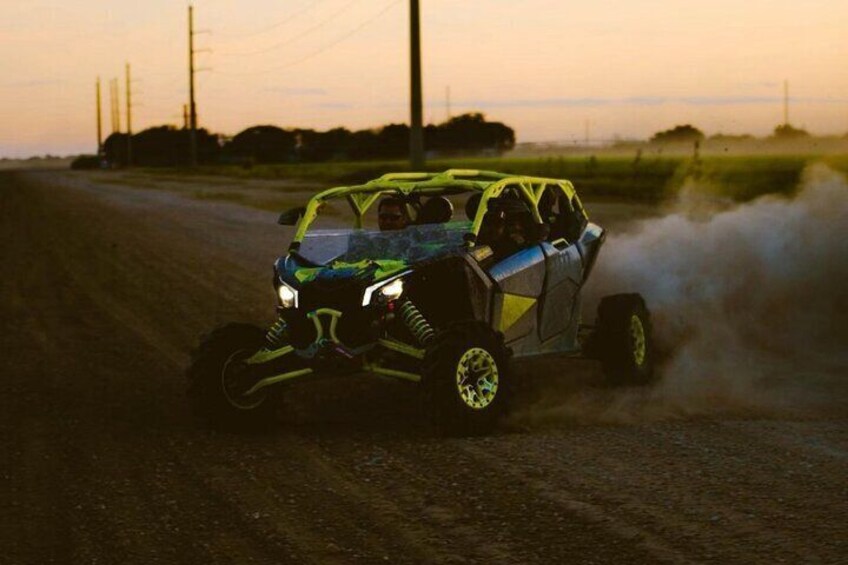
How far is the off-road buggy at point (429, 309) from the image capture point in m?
8.66

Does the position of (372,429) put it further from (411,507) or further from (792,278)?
(792,278)

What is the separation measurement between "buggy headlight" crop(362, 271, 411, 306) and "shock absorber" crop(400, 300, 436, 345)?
104 millimetres

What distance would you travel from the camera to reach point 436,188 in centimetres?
1005

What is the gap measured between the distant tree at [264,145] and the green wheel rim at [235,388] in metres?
117

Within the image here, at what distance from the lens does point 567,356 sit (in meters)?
10.5

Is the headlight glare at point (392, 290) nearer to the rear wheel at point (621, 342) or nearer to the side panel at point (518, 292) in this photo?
the side panel at point (518, 292)

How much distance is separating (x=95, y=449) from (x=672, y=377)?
492 cm

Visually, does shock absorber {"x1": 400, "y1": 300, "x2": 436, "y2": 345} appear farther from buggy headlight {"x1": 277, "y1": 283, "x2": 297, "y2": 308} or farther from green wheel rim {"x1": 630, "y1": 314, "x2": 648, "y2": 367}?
green wheel rim {"x1": 630, "y1": 314, "x2": 648, "y2": 367}

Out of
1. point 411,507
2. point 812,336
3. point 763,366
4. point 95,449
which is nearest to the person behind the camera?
point 411,507

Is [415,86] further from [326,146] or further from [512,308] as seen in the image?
[326,146]

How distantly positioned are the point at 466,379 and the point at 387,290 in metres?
0.78

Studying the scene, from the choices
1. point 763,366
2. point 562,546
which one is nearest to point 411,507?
point 562,546

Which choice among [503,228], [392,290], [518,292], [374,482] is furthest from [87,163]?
[374,482]

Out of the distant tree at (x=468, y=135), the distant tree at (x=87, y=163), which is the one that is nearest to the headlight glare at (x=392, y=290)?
the distant tree at (x=468, y=135)
